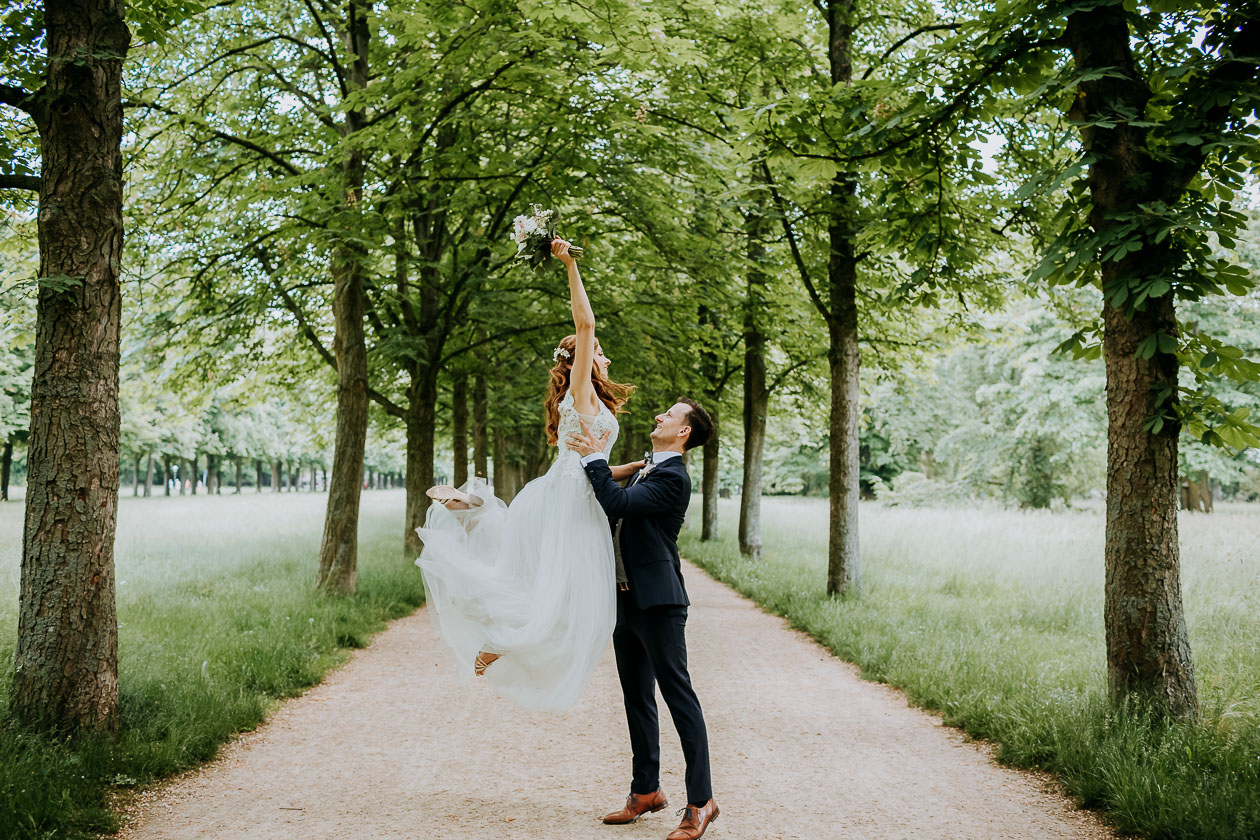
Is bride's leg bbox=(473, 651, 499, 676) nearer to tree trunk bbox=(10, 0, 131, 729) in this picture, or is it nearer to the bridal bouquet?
the bridal bouquet

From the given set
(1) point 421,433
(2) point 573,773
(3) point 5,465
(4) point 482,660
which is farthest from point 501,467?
(4) point 482,660

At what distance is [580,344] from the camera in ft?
14.4

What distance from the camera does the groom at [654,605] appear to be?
423 centimetres

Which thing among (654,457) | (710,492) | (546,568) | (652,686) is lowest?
(652,686)

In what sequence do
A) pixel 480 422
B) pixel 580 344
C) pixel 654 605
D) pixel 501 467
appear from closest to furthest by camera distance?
pixel 654 605
pixel 580 344
pixel 480 422
pixel 501 467

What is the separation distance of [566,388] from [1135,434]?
3.66 meters

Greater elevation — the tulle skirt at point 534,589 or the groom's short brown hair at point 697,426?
the groom's short brown hair at point 697,426

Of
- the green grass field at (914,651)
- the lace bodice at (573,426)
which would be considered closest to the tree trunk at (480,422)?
the green grass field at (914,651)

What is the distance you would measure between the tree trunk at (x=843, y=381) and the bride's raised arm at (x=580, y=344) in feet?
25.4

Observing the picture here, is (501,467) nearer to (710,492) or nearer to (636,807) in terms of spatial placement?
(710,492)

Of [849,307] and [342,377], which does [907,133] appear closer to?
[849,307]

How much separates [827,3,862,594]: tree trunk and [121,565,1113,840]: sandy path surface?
13.4ft

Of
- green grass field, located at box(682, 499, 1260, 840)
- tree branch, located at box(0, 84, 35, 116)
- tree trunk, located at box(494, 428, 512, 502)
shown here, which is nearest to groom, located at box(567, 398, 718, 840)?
green grass field, located at box(682, 499, 1260, 840)

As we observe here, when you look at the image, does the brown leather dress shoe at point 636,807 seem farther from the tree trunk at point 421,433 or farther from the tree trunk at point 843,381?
the tree trunk at point 421,433
